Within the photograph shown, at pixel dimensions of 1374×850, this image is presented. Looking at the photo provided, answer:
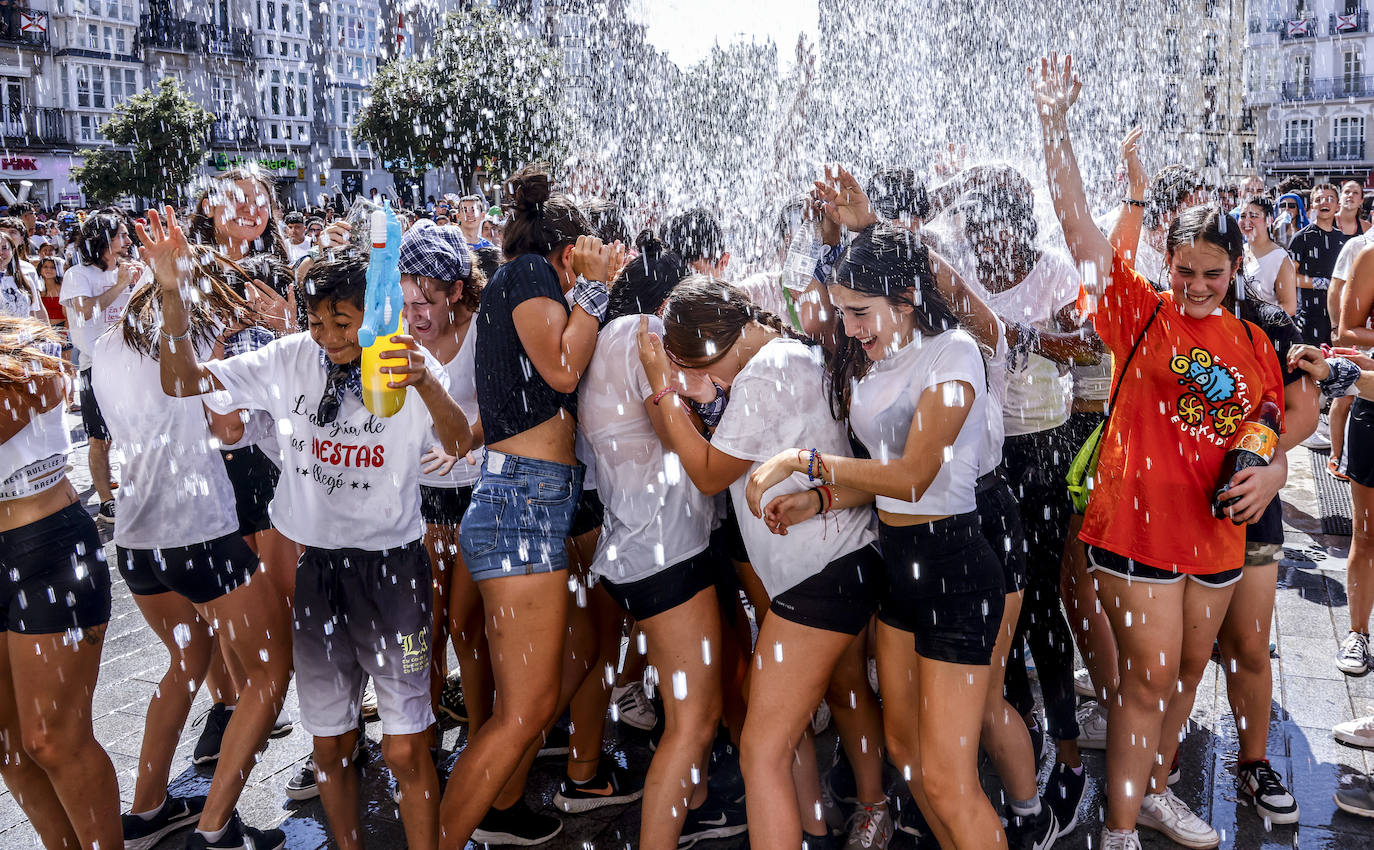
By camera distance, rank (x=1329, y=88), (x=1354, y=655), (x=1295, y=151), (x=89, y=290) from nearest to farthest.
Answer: (x=1354, y=655)
(x=89, y=290)
(x=1329, y=88)
(x=1295, y=151)

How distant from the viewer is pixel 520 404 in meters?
3.23

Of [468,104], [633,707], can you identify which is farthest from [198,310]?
[468,104]

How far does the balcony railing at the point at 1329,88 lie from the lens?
56.2 metres

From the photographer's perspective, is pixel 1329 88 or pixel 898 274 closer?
pixel 898 274

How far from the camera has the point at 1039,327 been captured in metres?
3.46

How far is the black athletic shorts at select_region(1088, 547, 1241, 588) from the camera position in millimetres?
3158

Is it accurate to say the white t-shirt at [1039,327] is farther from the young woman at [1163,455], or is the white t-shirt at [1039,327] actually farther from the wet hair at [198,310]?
the wet hair at [198,310]

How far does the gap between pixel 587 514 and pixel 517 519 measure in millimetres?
550

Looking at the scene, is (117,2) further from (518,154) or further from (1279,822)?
(1279,822)

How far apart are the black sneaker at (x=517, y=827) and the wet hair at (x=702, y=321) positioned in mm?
1670

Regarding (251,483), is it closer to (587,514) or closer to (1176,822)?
(587,514)

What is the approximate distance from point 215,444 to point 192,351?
1.69 ft

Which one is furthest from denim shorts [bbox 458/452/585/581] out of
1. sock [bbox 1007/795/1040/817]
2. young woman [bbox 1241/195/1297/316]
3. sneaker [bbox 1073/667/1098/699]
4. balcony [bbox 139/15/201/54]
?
balcony [bbox 139/15/201/54]

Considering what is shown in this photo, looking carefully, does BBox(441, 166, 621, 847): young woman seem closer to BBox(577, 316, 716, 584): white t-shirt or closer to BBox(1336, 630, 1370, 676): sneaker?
BBox(577, 316, 716, 584): white t-shirt
